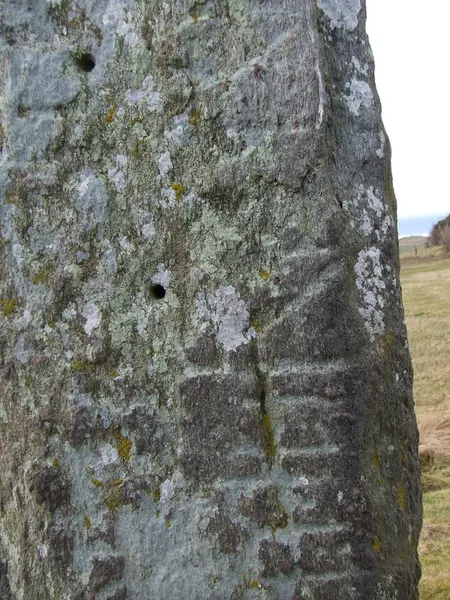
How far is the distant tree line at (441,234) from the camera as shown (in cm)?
2684

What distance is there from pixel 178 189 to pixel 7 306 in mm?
641

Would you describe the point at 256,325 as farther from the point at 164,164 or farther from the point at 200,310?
the point at 164,164

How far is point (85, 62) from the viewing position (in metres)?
2.37

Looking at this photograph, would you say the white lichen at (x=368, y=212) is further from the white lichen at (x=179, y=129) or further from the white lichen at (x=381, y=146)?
the white lichen at (x=179, y=129)

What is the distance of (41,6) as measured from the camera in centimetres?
236

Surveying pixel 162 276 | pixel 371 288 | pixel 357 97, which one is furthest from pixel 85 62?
pixel 371 288

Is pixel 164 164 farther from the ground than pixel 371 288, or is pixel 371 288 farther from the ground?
pixel 164 164

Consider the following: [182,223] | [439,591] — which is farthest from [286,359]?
[439,591]

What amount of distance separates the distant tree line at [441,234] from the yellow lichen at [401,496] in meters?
24.8

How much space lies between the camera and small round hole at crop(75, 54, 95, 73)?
2.35 metres

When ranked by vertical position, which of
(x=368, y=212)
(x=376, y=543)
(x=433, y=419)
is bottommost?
(x=433, y=419)

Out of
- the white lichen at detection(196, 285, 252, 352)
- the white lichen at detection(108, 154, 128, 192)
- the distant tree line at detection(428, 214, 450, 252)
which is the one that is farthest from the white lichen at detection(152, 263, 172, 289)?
the distant tree line at detection(428, 214, 450, 252)

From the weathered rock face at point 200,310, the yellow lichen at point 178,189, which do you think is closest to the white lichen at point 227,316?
the weathered rock face at point 200,310

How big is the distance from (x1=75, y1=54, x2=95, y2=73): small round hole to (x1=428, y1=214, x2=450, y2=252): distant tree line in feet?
81.7
